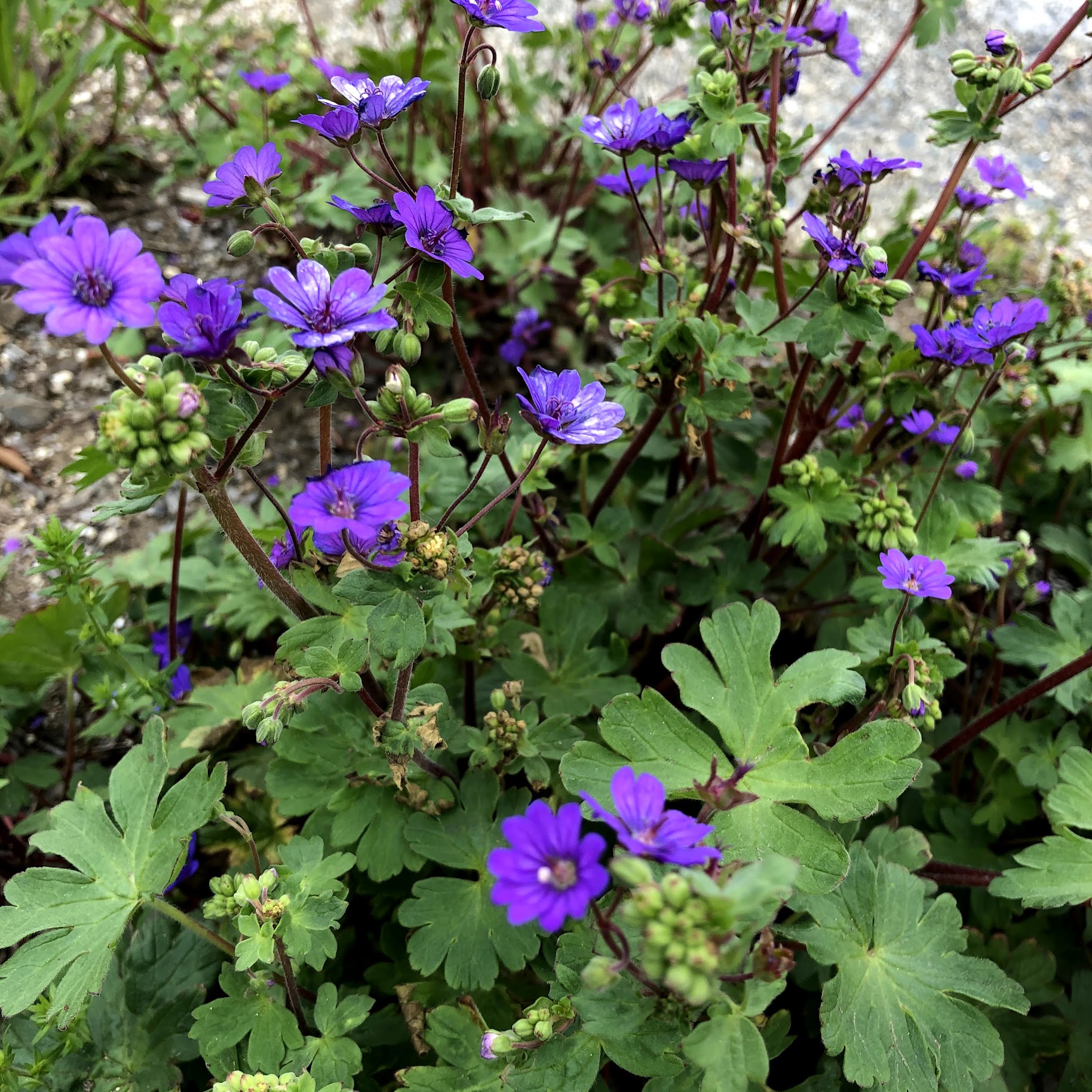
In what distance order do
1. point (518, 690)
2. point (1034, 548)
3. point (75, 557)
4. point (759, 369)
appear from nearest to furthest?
point (518, 690) < point (75, 557) < point (759, 369) < point (1034, 548)

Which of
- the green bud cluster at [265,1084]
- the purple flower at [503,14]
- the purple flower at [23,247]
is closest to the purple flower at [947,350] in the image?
the purple flower at [503,14]

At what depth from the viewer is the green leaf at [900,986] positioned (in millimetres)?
1824

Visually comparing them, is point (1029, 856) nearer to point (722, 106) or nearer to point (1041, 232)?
point (722, 106)

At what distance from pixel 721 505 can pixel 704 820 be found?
1391 mm

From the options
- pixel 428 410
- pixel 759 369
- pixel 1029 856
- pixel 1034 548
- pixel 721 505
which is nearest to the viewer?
pixel 428 410

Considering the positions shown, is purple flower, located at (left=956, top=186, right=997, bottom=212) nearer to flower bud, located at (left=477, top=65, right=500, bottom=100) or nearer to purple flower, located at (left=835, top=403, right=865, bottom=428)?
purple flower, located at (left=835, top=403, right=865, bottom=428)

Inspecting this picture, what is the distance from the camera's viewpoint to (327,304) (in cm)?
142

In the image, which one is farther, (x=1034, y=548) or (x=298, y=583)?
(x=1034, y=548)

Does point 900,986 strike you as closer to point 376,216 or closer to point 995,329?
point 995,329

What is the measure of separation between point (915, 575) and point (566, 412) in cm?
103

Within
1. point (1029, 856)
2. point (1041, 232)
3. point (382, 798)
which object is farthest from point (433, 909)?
point (1041, 232)

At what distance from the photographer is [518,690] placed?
2186 millimetres

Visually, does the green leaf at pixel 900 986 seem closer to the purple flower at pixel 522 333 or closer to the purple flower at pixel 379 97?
the purple flower at pixel 379 97

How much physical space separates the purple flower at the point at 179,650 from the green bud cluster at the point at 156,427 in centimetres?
152
